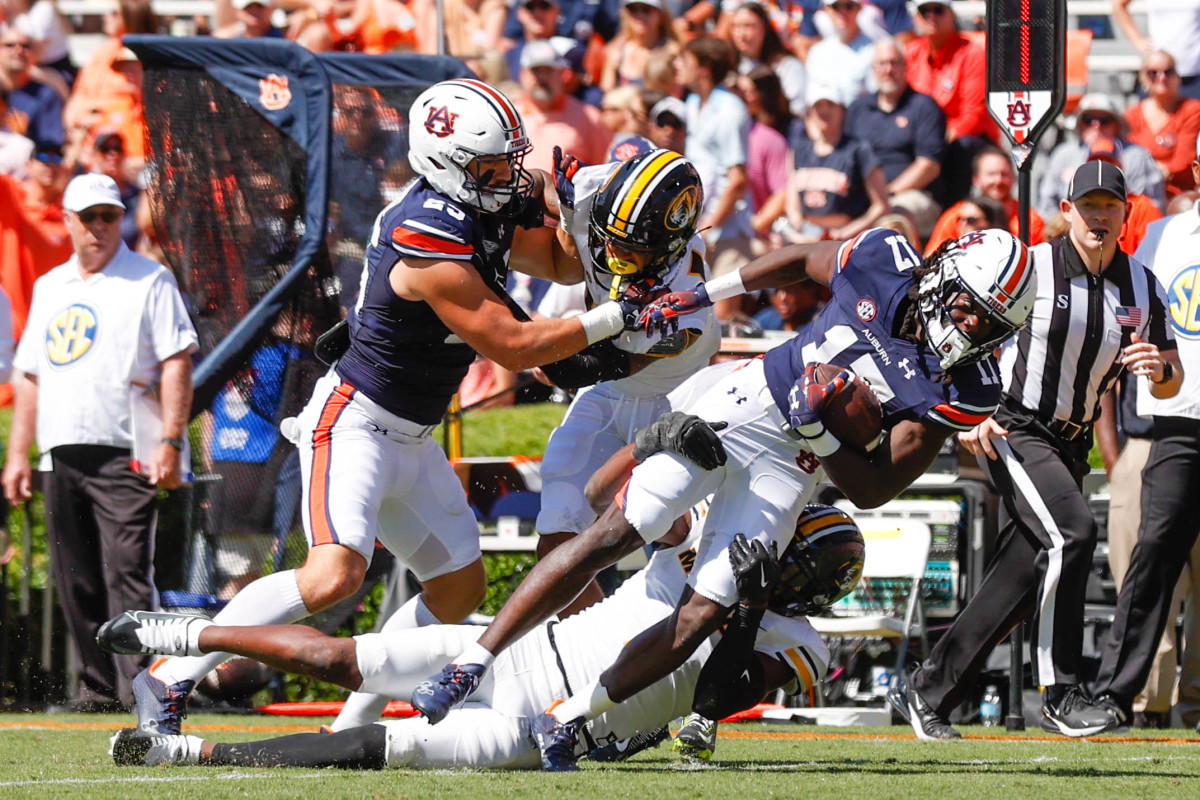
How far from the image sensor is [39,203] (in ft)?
33.9

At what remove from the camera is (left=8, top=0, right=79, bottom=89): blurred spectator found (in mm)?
11875

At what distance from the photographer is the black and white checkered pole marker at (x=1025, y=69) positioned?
7234mm

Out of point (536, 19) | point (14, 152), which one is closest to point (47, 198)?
point (14, 152)

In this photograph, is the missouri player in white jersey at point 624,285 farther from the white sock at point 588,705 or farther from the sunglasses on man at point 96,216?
the sunglasses on man at point 96,216

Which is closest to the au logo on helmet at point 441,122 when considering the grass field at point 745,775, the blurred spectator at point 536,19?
the grass field at point 745,775

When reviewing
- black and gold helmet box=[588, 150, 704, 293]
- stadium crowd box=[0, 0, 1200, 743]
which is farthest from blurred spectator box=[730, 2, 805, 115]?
black and gold helmet box=[588, 150, 704, 293]

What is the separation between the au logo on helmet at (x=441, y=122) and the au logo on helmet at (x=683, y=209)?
74cm

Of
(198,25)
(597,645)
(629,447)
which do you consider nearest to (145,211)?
(198,25)

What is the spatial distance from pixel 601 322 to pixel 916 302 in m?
0.96

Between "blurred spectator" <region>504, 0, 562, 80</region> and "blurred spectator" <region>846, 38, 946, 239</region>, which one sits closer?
"blurred spectator" <region>846, 38, 946, 239</region>

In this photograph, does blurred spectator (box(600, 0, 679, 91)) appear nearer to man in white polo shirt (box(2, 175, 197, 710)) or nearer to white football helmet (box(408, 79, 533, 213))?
man in white polo shirt (box(2, 175, 197, 710))

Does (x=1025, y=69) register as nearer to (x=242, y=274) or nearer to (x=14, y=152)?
(x=242, y=274)

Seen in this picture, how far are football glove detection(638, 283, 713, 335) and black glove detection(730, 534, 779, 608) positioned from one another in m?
0.79

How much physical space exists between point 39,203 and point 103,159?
0.54m
